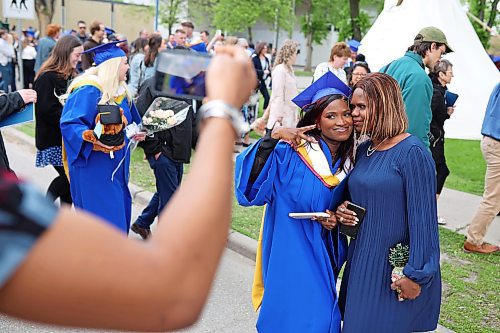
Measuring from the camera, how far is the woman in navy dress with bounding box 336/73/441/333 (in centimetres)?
271

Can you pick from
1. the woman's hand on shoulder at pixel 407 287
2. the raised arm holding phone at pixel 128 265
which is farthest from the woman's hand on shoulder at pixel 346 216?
the raised arm holding phone at pixel 128 265

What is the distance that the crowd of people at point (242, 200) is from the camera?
854 mm

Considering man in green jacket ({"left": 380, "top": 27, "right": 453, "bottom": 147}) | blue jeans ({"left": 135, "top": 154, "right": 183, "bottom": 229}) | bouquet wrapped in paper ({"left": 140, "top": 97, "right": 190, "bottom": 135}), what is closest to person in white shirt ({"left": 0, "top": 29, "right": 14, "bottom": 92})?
blue jeans ({"left": 135, "top": 154, "right": 183, "bottom": 229})

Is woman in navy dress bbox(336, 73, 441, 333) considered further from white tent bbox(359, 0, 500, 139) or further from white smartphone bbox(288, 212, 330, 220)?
white tent bbox(359, 0, 500, 139)

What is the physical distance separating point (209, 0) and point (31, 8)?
75.3 ft

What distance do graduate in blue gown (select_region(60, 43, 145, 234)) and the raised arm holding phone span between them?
12.2ft

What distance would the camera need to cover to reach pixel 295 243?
3.11 meters

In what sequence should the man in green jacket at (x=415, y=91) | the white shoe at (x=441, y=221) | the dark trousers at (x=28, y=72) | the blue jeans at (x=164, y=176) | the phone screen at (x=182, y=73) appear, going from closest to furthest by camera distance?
the phone screen at (x=182, y=73) < the man in green jacket at (x=415, y=91) < the blue jeans at (x=164, y=176) < the white shoe at (x=441, y=221) < the dark trousers at (x=28, y=72)

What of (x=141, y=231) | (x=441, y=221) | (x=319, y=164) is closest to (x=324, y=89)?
(x=319, y=164)

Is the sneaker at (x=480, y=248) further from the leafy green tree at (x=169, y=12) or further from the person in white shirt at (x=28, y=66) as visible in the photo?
the leafy green tree at (x=169, y=12)

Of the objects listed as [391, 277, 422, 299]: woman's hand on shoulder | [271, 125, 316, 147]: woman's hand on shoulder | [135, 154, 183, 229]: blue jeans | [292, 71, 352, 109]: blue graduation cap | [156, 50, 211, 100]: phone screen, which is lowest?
[135, 154, 183, 229]: blue jeans

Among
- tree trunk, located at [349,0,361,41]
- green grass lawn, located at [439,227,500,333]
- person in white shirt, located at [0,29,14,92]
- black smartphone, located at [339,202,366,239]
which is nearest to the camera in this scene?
black smartphone, located at [339,202,366,239]

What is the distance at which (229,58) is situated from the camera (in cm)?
110

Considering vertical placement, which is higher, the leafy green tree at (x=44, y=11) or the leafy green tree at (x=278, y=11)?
the leafy green tree at (x=278, y=11)
